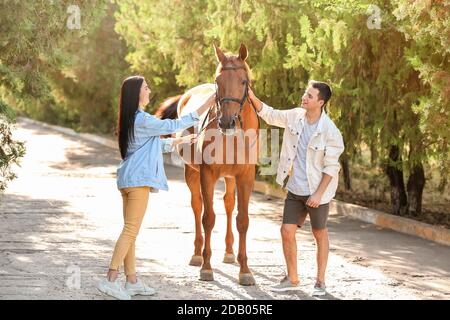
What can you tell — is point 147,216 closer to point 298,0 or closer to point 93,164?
point 298,0

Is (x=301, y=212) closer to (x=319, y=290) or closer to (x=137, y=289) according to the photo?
(x=319, y=290)

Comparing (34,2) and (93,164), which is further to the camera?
(93,164)

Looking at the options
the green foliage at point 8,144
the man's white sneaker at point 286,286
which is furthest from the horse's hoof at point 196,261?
the green foliage at point 8,144

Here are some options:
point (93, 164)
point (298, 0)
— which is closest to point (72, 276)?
point (298, 0)

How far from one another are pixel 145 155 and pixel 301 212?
1542mm

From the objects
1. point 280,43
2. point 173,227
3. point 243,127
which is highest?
point 280,43

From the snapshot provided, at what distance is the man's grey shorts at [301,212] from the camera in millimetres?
8844

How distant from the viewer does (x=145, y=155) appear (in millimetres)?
8672

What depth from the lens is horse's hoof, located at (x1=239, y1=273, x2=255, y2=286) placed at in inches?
372

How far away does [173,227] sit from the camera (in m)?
13.3

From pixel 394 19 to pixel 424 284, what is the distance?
4.43 metres

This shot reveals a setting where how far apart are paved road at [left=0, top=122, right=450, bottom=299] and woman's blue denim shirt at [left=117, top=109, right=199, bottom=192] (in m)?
1.10

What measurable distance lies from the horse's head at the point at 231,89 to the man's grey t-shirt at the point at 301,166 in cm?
64

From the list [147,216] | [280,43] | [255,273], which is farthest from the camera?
[280,43]
